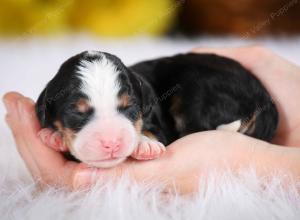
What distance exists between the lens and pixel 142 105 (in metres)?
1.50

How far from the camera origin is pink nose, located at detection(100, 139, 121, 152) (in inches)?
51.0

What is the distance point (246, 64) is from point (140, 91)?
0.68 metres

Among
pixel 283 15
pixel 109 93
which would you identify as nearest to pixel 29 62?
pixel 109 93

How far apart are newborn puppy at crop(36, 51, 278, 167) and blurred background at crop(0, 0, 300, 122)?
434mm

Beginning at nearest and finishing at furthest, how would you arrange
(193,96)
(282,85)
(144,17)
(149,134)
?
(149,134)
(193,96)
(282,85)
(144,17)

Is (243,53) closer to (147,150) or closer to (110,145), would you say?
(147,150)

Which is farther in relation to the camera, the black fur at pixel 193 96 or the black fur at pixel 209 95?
the black fur at pixel 209 95

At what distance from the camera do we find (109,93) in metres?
1.35

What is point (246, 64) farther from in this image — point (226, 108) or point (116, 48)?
point (116, 48)

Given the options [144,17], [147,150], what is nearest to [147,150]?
[147,150]

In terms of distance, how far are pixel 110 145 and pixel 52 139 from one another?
9.9 inches

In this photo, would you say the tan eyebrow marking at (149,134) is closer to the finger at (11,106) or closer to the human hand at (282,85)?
the finger at (11,106)

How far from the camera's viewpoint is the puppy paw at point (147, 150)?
1.46m

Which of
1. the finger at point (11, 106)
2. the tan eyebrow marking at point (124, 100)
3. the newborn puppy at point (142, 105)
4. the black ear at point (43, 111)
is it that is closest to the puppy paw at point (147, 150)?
the newborn puppy at point (142, 105)
